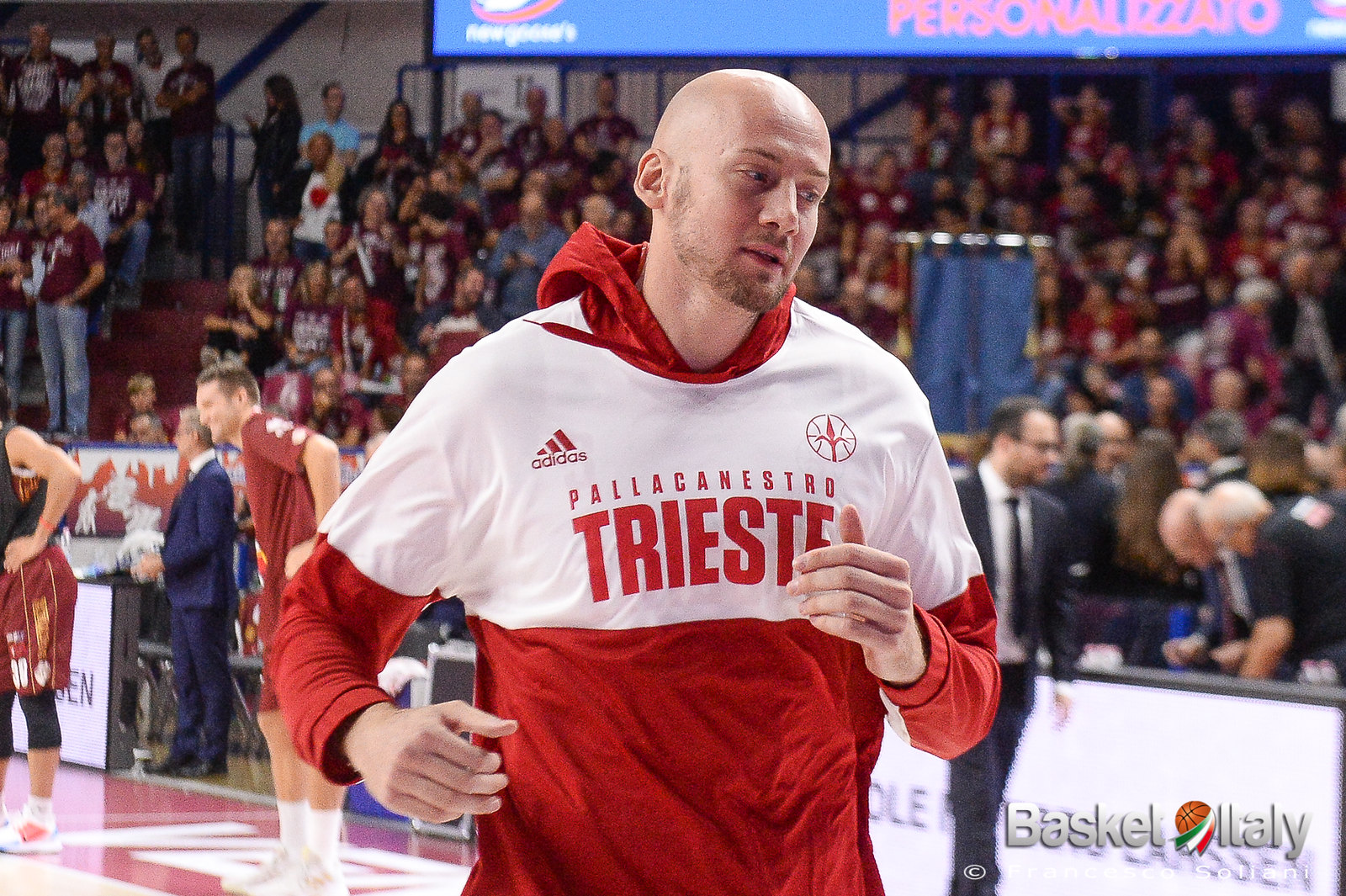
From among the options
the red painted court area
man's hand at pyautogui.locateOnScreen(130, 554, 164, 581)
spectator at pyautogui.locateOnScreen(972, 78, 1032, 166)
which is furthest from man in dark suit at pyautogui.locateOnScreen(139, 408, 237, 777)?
spectator at pyautogui.locateOnScreen(972, 78, 1032, 166)

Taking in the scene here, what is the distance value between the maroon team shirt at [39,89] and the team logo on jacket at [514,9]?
3.98m

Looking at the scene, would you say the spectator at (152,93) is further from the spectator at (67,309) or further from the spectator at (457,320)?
the spectator at (457,320)

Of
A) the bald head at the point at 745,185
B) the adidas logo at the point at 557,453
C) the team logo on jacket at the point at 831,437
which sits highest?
the bald head at the point at 745,185

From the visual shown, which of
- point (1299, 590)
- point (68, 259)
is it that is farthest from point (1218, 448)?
point (68, 259)

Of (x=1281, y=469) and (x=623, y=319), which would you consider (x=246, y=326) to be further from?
(x=623, y=319)

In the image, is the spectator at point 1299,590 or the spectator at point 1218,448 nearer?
the spectator at point 1299,590

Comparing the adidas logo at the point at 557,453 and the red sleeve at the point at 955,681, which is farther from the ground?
the adidas logo at the point at 557,453

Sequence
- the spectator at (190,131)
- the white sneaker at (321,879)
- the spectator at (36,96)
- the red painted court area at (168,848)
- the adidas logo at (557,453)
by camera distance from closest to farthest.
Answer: the adidas logo at (557,453) → the white sneaker at (321,879) → the red painted court area at (168,848) → the spectator at (36,96) → the spectator at (190,131)

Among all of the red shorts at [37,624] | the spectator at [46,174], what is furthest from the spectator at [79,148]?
the red shorts at [37,624]

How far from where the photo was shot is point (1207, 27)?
8.21 m

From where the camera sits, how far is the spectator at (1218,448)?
6.41 meters

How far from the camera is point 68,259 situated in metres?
9.48

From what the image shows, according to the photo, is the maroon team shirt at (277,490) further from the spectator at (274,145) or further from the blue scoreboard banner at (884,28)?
the spectator at (274,145)

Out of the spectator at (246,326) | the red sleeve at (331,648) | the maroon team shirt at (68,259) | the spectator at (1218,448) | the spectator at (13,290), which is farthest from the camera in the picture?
the spectator at (246,326)
